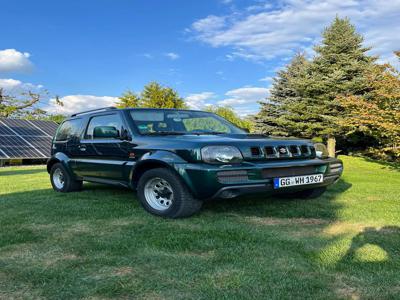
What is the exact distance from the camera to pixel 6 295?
241 cm

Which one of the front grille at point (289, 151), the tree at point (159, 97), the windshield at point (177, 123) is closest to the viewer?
the front grille at point (289, 151)

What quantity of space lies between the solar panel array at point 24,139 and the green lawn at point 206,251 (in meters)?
15.9

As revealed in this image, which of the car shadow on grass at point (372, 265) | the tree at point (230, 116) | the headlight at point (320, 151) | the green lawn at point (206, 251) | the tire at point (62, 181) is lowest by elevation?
the car shadow on grass at point (372, 265)

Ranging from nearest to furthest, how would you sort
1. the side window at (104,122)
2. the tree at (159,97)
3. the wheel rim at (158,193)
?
the wheel rim at (158,193)
the side window at (104,122)
the tree at (159,97)

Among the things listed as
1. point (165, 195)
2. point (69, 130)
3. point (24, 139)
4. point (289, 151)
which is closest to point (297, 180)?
point (289, 151)

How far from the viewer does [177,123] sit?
5641 millimetres

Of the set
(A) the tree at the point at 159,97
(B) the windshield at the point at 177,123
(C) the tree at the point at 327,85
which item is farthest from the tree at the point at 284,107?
(B) the windshield at the point at 177,123

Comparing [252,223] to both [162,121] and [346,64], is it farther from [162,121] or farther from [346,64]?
[346,64]

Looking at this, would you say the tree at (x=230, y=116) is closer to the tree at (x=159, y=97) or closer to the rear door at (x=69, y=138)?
the tree at (x=159, y=97)

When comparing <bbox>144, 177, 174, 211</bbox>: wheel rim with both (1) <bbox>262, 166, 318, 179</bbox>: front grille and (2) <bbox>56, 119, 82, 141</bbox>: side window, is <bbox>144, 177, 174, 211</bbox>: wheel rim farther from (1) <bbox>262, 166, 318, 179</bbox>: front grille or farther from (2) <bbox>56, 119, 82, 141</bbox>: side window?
(2) <bbox>56, 119, 82, 141</bbox>: side window

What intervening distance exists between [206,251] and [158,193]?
1742mm

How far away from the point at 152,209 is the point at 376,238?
101 inches

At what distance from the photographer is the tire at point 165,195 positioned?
4.40 m

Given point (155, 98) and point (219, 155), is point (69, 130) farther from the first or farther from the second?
point (155, 98)
